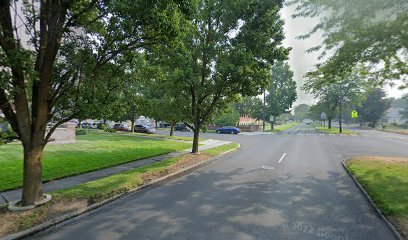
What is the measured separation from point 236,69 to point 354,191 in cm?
737

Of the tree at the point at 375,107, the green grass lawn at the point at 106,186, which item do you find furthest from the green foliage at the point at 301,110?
the green grass lawn at the point at 106,186

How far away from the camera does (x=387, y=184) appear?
8.77 metres

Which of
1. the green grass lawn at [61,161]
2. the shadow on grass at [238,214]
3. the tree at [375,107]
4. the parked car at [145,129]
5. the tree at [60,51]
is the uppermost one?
the tree at [375,107]

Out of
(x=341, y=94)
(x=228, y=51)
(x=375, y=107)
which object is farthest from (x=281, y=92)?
(x=228, y=51)

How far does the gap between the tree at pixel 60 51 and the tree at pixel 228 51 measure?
16.1 ft

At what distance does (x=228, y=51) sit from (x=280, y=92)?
46162 millimetres

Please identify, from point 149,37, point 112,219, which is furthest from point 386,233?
point 149,37

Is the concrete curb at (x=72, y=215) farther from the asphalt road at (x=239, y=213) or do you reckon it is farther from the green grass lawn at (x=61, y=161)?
the green grass lawn at (x=61, y=161)

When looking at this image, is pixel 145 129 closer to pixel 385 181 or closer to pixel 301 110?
pixel 385 181

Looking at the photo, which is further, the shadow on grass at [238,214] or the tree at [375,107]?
the tree at [375,107]

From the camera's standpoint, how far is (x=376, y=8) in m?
6.66

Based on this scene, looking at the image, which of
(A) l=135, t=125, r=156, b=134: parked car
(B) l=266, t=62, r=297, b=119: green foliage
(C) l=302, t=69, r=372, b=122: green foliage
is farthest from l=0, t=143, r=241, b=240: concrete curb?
(B) l=266, t=62, r=297, b=119: green foliage

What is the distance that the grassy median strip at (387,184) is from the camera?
6252mm

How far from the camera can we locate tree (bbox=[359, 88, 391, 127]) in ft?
242
